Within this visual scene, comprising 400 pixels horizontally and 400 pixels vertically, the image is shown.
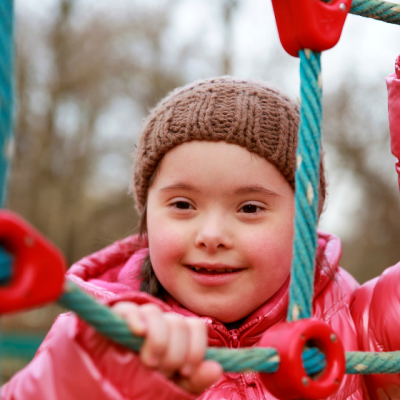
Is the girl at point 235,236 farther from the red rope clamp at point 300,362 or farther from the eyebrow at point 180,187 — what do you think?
the red rope clamp at point 300,362

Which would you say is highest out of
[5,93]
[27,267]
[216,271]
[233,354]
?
[5,93]

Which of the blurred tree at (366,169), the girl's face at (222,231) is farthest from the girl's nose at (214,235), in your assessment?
the blurred tree at (366,169)

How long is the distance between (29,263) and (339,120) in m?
5.41

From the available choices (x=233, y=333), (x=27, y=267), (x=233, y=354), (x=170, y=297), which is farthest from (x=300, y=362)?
(x=170, y=297)

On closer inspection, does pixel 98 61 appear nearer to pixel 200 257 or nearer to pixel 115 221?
pixel 115 221

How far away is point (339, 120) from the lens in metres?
5.45

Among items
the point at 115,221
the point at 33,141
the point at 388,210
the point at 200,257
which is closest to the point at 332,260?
the point at 200,257

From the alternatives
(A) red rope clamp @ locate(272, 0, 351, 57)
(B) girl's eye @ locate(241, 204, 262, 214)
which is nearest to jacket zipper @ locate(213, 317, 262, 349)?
(B) girl's eye @ locate(241, 204, 262, 214)

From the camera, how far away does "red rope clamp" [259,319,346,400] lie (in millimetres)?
567

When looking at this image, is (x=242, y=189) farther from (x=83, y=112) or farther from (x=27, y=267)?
(x=83, y=112)

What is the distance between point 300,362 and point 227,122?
59cm

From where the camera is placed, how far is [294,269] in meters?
0.64

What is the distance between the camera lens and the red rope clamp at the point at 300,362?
1.86 feet

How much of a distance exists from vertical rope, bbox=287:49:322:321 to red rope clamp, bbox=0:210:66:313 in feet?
1.08
